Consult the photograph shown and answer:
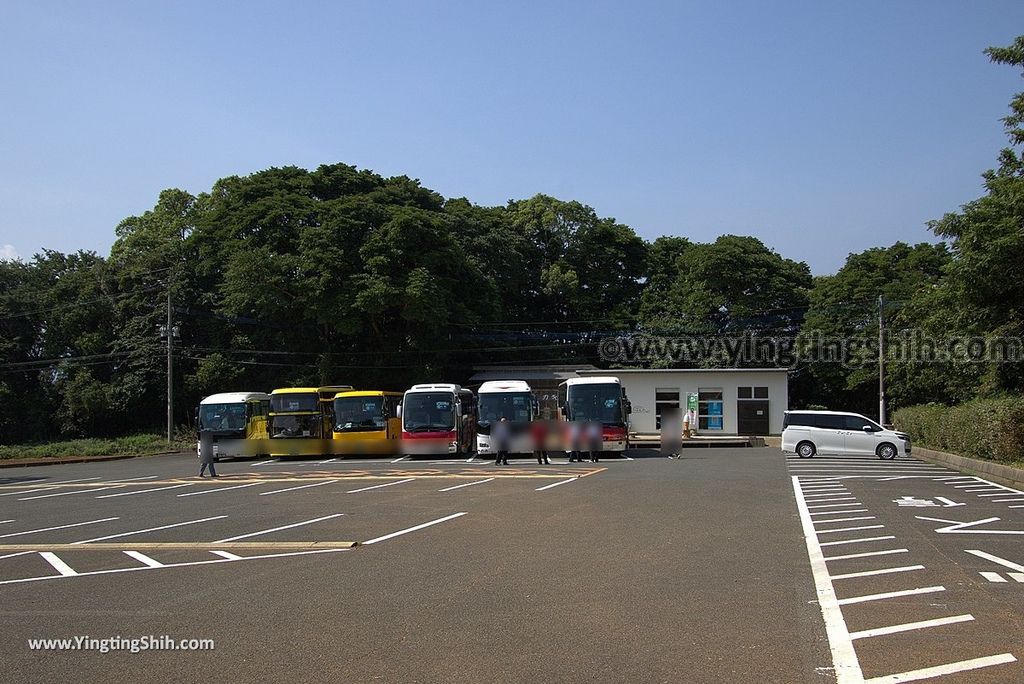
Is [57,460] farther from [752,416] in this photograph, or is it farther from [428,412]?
[752,416]

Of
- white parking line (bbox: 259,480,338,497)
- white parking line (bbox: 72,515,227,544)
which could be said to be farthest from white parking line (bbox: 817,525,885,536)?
white parking line (bbox: 259,480,338,497)

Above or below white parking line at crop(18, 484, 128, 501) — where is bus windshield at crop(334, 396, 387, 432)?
above

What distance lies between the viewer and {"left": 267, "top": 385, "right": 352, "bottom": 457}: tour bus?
1416 inches

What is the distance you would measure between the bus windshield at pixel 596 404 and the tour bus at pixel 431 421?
184 inches

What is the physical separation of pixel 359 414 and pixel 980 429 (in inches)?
886

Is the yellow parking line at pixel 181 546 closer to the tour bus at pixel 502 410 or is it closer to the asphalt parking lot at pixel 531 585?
the asphalt parking lot at pixel 531 585

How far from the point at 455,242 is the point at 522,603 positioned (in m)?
41.2

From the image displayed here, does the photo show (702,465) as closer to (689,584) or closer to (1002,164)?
(1002,164)

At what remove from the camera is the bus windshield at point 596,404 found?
31828 millimetres

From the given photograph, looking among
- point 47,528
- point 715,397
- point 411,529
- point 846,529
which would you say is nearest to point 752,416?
point 715,397

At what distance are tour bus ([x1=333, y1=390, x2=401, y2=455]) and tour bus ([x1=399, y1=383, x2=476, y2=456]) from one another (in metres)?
1.48

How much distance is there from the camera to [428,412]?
33.1 m

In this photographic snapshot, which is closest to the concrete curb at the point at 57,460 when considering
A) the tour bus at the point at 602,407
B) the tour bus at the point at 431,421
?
the tour bus at the point at 431,421

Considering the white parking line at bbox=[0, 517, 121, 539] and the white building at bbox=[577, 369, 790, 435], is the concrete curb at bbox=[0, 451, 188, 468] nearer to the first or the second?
the white parking line at bbox=[0, 517, 121, 539]
